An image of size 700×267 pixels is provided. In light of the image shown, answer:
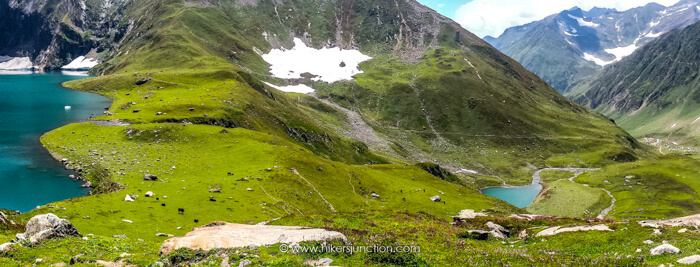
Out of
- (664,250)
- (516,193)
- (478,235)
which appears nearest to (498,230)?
(478,235)

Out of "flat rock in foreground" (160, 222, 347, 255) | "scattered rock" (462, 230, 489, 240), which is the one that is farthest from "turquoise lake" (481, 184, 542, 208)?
"flat rock in foreground" (160, 222, 347, 255)

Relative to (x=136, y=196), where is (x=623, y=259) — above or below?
above

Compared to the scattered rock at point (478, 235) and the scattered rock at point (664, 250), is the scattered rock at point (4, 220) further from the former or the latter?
the scattered rock at point (664, 250)

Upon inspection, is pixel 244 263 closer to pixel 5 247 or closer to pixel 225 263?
pixel 225 263

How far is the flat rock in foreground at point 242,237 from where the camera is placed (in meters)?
22.7

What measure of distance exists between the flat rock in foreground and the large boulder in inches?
273

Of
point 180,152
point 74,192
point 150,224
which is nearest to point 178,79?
point 180,152

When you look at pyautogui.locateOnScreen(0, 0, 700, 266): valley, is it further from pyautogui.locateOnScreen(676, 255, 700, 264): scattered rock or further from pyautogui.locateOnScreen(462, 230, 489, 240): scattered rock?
pyautogui.locateOnScreen(676, 255, 700, 264): scattered rock

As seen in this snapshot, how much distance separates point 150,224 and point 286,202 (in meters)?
20.7

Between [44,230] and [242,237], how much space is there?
39.2 ft

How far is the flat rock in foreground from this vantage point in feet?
74.6

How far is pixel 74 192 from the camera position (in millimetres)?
53625

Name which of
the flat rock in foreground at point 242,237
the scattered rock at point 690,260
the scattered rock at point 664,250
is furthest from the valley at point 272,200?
the scattered rock at point 690,260

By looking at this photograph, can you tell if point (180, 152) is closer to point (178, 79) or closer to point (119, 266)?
point (119, 266)
